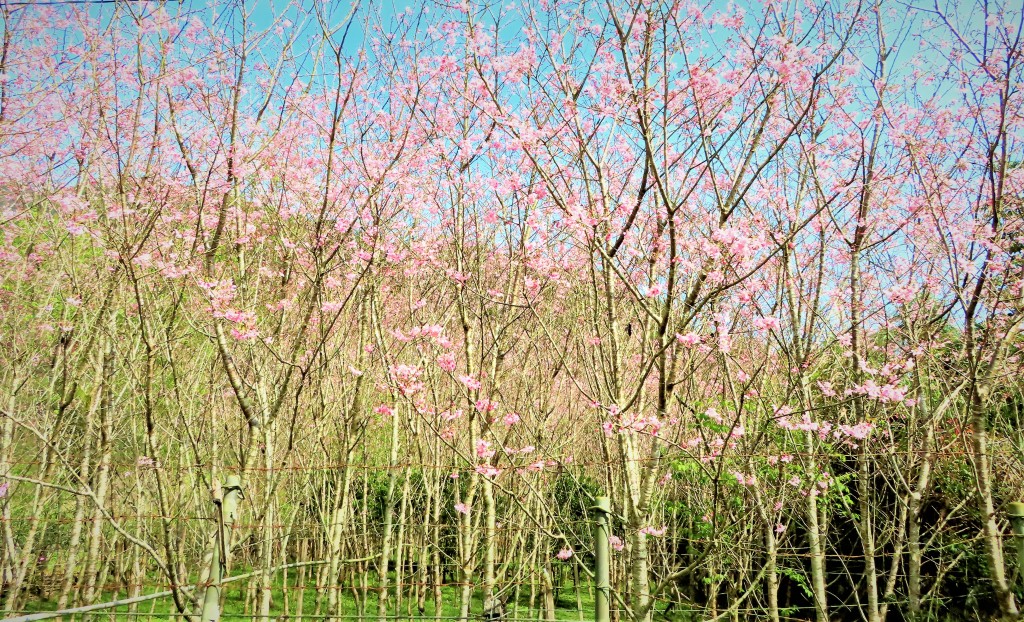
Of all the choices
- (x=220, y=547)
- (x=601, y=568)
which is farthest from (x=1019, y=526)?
(x=220, y=547)

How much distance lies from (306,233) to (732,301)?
3556 mm

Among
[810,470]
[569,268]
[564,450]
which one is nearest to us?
[810,470]

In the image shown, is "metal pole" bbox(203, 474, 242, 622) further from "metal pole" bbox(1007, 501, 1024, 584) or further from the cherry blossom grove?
"metal pole" bbox(1007, 501, 1024, 584)

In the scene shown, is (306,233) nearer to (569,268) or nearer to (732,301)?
(569,268)

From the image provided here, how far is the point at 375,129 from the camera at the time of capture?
5.53 metres

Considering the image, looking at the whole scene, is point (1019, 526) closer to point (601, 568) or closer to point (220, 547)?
point (601, 568)

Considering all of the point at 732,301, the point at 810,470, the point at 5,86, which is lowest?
the point at 810,470

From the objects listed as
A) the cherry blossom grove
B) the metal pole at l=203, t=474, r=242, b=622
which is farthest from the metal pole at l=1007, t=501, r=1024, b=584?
the metal pole at l=203, t=474, r=242, b=622

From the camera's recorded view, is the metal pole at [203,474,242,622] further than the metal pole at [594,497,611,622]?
Yes

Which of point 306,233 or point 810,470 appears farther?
point 306,233

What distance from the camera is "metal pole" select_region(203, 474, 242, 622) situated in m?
3.16

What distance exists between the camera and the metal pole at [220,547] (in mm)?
3164

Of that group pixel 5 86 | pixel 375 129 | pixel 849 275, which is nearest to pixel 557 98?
pixel 375 129

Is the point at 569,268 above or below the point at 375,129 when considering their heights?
below
